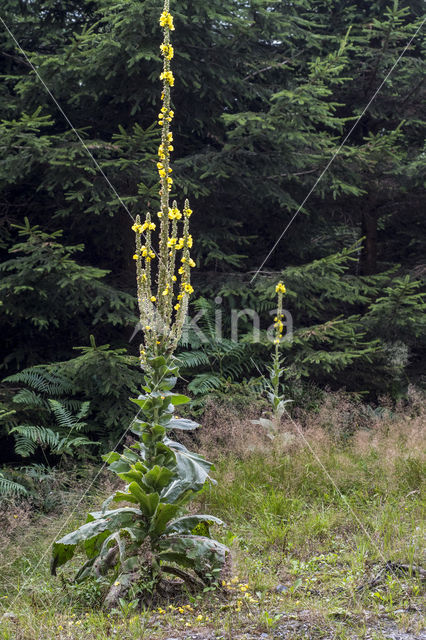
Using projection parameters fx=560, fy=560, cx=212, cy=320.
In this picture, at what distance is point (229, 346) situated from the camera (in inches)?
260

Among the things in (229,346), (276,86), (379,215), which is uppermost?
(276,86)

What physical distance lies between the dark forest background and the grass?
1363 mm

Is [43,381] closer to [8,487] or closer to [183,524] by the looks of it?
[8,487]

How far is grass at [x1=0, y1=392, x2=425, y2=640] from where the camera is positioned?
8.44 ft

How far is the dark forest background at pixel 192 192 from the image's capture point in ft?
18.5

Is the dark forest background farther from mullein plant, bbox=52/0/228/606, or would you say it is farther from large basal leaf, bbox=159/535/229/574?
large basal leaf, bbox=159/535/229/574

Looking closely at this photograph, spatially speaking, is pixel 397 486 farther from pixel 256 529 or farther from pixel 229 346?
pixel 229 346

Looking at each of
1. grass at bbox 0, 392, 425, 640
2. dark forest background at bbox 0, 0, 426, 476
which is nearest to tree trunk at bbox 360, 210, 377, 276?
dark forest background at bbox 0, 0, 426, 476

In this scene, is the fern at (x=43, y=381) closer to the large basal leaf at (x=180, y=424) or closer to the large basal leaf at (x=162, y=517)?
the large basal leaf at (x=180, y=424)

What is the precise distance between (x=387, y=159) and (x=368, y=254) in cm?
153

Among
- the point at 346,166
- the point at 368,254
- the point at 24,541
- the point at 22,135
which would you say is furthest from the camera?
the point at 368,254

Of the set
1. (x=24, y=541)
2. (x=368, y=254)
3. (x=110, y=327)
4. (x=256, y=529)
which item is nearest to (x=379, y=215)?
(x=368, y=254)

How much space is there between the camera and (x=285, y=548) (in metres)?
3.38

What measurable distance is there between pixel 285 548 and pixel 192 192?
4257 mm
